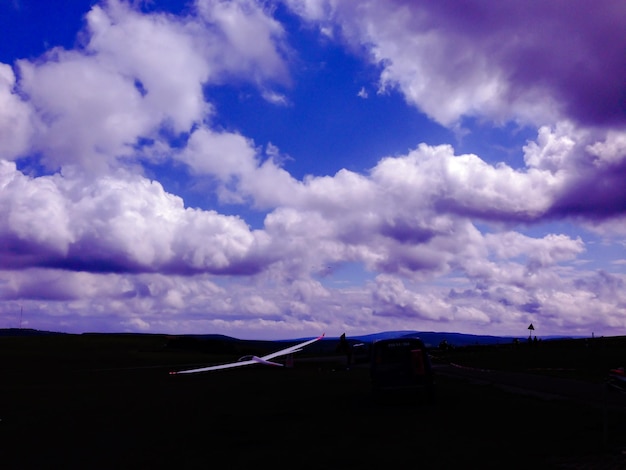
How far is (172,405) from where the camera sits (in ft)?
69.7

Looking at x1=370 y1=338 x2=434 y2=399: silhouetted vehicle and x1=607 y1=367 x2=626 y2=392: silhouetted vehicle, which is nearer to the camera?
x1=607 y1=367 x2=626 y2=392: silhouetted vehicle

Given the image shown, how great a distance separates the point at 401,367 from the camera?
64.1 feet

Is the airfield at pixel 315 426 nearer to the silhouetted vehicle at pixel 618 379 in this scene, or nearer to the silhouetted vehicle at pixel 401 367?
the silhouetted vehicle at pixel 618 379

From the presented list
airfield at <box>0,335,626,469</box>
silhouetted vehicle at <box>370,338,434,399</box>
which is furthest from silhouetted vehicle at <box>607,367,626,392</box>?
silhouetted vehicle at <box>370,338,434,399</box>

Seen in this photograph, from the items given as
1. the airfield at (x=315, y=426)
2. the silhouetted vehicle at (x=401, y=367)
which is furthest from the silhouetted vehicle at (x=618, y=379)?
the silhouetted vehicle at (x=401, y=367)

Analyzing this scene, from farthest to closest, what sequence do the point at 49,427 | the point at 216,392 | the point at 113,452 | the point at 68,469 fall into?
the point at 216,392, the point at 49,427, the point at 113,452, the point at 68,469

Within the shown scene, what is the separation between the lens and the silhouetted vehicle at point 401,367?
19.3 m

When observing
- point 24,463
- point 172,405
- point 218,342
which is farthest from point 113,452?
point 218,342

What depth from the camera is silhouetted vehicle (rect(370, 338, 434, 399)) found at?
19328 mm

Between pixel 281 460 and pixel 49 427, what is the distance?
8.06 metres

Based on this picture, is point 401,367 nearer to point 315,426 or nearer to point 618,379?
point 315,426

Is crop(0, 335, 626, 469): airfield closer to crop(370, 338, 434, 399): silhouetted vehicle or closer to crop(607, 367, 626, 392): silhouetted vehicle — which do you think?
crop(607, 367, 626, 392): silhouetted vehicle

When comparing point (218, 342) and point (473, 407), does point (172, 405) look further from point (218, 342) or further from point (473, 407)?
point (218, 342)

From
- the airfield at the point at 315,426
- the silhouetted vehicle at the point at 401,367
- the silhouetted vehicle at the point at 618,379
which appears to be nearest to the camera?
the airfield at the point at 315,426
